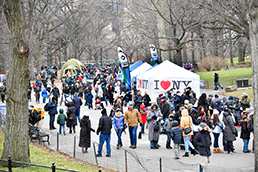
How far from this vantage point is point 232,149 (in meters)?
12.5

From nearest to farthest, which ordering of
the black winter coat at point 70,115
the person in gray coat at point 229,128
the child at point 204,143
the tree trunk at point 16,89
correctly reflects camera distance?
the tree trunk at point 16,89
the child at point 204,143
the person in gray coat at point 229,128
the black winter coat at point 70,115

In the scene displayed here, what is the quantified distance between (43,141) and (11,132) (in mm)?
4180

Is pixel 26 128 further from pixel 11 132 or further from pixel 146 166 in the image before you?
pixel 146 166

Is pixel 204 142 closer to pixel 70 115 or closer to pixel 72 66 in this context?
pixel 70 115

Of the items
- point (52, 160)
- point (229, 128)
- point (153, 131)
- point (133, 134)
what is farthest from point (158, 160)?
point (52, 160)

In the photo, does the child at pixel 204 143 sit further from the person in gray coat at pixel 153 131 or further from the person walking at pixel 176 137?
the person in gray coat at pixel 153 131

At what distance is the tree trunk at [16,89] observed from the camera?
9.35 m

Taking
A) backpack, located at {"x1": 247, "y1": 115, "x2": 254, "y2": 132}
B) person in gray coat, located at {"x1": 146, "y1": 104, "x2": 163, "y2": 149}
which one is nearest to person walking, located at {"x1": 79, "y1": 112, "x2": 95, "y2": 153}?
person in gray coat, located at {"x1": 146, "y1": 104, "x2": 163, "y2": 149}

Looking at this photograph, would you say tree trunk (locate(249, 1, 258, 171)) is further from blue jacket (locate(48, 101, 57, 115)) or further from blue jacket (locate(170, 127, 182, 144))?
blue jacket (locate(48, 101, 57, 115))

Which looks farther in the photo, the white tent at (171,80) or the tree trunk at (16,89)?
the white tent at (171,80)

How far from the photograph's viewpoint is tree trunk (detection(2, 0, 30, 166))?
935 centimetres

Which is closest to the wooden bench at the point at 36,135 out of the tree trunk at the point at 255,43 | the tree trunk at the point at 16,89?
the tree trunk at the point at 16,89

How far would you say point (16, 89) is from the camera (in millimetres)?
9445

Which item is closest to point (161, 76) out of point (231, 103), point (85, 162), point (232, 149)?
point (231, 103)
